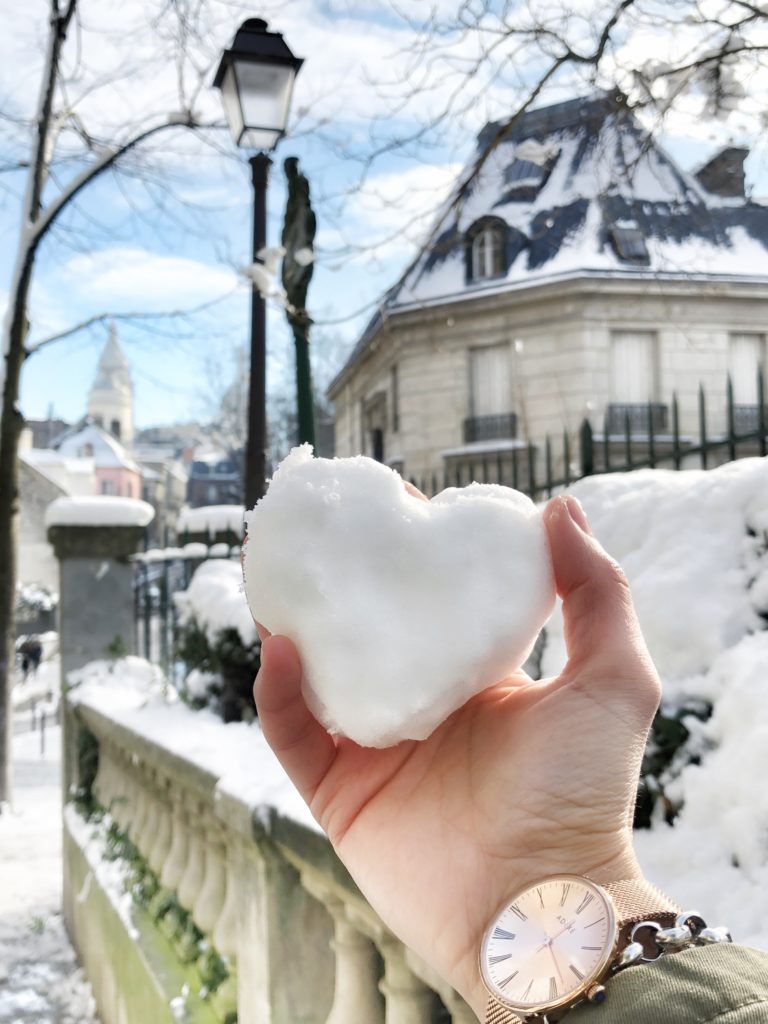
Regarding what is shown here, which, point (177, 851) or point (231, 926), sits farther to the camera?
point (177, 851)

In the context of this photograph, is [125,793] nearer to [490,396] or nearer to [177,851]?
[177,851]

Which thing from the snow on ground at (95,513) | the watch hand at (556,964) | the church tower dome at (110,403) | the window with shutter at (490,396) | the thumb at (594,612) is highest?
the church tower dome at (110,403)

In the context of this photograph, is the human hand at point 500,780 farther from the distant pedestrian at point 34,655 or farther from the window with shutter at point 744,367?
the distant pedestrian at point 34,655

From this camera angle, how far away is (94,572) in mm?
6352

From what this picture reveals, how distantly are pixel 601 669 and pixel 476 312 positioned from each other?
23.1 metres

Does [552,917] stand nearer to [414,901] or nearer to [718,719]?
[414,901]

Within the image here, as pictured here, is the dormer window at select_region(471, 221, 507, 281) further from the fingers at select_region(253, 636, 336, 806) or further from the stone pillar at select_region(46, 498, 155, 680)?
the fingers at select_region(253, 636, 336, 806)

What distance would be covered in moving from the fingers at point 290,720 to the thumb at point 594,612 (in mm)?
376

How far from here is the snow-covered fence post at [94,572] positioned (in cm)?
617

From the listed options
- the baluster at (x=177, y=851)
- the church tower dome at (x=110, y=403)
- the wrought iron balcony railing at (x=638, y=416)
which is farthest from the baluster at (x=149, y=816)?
the church tower dome at (x=110, y=403)

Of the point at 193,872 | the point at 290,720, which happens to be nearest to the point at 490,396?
the point at 193,872

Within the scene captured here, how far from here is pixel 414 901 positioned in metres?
1.18

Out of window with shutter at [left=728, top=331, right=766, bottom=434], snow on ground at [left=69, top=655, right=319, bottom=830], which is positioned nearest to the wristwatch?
snow on ground at [left=69, top=655, right=319, bottom=830]

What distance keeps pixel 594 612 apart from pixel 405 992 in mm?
1000
